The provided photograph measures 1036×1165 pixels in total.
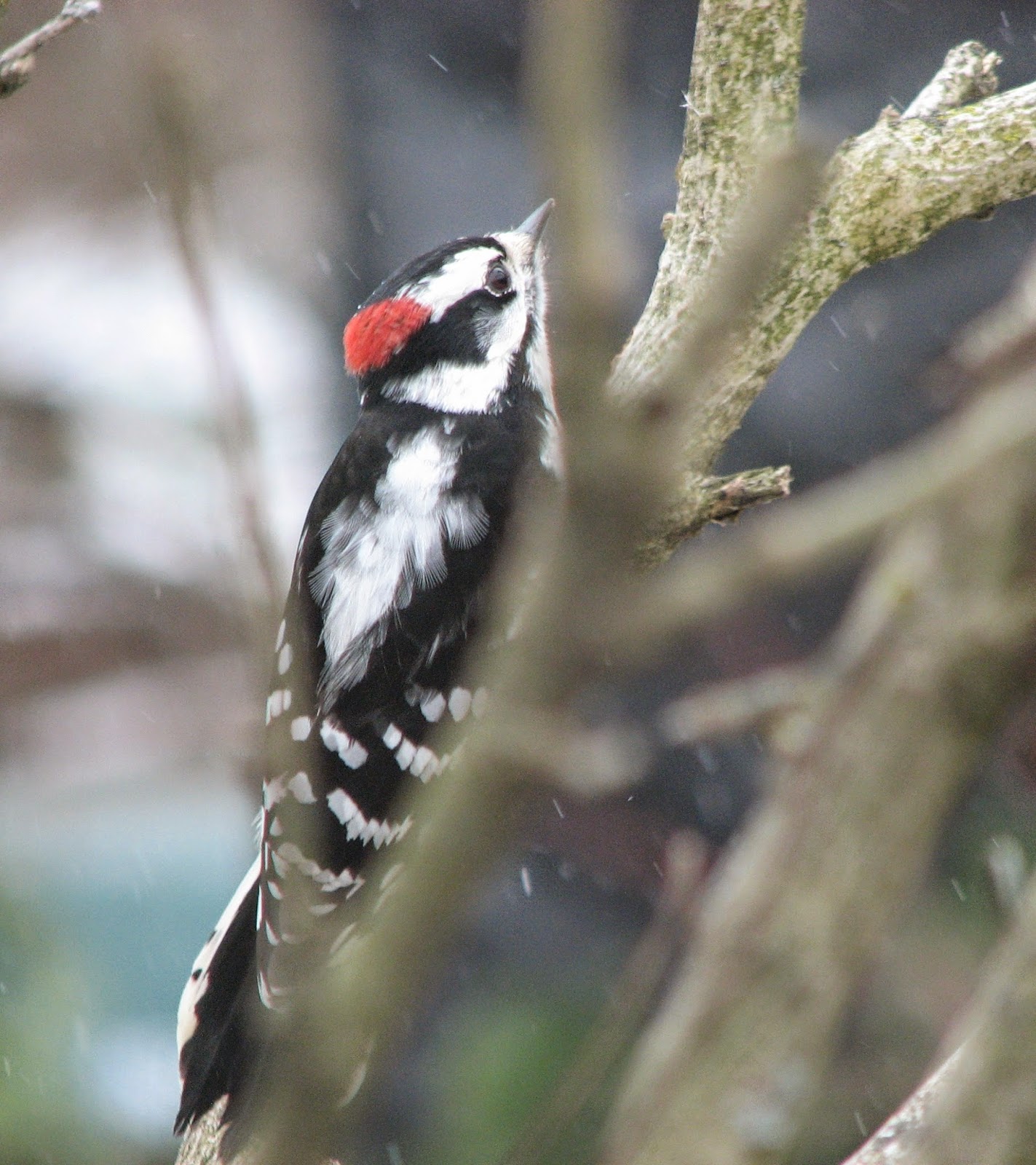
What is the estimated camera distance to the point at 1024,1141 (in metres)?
1.07

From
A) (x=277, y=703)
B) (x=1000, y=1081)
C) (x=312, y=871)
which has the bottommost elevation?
(x=1000, y=1081)

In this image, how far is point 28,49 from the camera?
5.14 feet

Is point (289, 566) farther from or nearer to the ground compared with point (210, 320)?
farther from the ground

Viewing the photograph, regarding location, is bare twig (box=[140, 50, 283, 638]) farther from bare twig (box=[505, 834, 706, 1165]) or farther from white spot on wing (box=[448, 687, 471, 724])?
white spot on wing (box=[448, 687, 471, 724])

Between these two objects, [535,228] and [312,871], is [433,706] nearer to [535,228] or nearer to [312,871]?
[312,871]

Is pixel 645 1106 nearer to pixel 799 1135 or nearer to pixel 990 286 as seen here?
pixel 799 1135

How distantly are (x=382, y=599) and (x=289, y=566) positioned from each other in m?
0.29

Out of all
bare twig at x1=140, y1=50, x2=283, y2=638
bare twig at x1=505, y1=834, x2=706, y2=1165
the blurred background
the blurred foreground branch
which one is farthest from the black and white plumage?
the blurred foreground branch

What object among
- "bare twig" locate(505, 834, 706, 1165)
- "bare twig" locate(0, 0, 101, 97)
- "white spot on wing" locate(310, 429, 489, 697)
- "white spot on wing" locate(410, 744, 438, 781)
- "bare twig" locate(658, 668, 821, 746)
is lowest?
"bare twig" locate(505, 834, 706, 1165)

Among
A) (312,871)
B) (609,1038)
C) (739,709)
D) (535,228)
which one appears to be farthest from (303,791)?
(535,228)

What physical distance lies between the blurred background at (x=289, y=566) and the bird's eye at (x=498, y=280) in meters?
0.59

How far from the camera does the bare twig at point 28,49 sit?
5.12 feet

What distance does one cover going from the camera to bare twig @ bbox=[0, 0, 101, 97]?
156 cm

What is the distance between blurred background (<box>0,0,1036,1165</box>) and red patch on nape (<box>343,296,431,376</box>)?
13.6 inches
